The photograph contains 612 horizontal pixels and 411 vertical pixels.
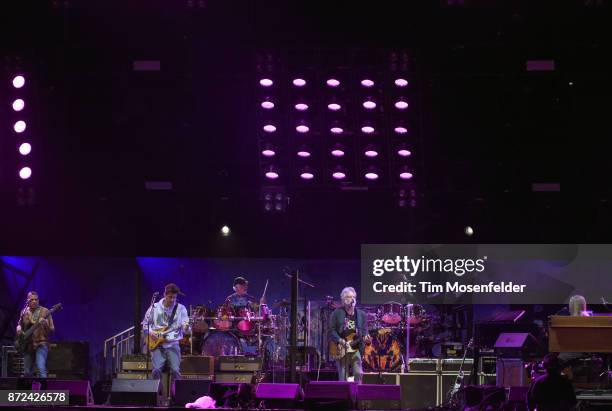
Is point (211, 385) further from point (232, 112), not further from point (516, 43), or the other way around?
point (516, 43)

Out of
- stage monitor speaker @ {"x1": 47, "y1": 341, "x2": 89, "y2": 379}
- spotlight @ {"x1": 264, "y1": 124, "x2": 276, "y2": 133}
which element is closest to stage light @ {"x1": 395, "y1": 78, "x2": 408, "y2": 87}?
spotlight @ {"x1": 264, "y1": 124, "x2": 276, "y2": 133}

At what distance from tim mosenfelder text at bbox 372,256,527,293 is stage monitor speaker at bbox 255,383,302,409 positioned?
15.8ft

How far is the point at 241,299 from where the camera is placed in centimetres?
1788

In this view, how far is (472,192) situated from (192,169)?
14.9 feet

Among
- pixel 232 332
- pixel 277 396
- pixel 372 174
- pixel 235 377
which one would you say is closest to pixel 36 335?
pixel 232 332

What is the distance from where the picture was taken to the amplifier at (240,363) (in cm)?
1603

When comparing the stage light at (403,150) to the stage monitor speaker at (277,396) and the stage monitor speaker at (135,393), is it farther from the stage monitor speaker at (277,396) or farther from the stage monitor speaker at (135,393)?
the stage monitor speaker at (135,393)

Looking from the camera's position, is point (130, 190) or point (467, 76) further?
point (130, 190)

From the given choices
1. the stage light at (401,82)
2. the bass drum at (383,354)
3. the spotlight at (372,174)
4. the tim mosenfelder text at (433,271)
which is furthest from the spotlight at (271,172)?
the bass drum at (383,354)

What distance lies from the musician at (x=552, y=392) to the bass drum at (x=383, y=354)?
19.5 feet

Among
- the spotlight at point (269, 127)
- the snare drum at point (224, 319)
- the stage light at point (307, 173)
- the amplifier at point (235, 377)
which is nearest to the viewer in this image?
the spotlight at point (269, 127)

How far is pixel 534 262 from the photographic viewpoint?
16.9 meters

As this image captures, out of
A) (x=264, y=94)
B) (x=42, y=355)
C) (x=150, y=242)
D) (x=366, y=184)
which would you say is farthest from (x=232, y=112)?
(x=42, y=355)

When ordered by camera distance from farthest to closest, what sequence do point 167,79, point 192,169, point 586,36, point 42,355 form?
point 42,355, point 192,169, point 167,79, point 586,36
